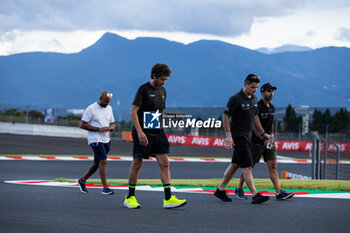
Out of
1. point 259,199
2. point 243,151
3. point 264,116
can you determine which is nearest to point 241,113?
point 243,151

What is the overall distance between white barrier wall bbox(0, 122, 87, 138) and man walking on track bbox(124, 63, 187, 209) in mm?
39281

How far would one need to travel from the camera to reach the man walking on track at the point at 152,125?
672 centimetres

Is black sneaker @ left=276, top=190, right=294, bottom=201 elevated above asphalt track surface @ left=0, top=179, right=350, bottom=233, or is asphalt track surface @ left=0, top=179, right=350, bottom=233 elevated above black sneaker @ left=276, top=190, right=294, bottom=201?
black sneaker @ left=276, top=190, right=294, bottom=201

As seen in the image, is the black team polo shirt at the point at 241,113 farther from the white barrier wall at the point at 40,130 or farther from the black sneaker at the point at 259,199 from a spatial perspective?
the white barrier wall at the point at 40,130

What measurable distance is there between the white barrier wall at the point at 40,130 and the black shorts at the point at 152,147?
39275 mm

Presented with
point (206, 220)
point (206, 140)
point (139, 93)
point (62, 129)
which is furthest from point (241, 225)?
point (62, 129)

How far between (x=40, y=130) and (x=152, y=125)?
4045 cm

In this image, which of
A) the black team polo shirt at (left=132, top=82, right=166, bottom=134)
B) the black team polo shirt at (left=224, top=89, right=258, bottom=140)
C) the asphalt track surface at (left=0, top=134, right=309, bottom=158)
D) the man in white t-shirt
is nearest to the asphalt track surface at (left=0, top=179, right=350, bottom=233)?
the man in white t-shirt

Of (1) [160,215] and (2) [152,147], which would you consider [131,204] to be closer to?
(1) [160,215]

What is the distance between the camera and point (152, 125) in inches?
269

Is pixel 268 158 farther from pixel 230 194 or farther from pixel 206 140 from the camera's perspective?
pixel 206 140

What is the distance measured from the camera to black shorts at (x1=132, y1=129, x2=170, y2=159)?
6.75 metres

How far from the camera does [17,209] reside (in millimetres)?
6625

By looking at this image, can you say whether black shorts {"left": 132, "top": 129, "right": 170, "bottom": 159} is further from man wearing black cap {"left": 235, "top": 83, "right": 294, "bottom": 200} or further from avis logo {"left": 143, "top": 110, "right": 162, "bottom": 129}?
man wearing black cap {"left": 235, "top": 83, "right": 294, "bottom": 200}
